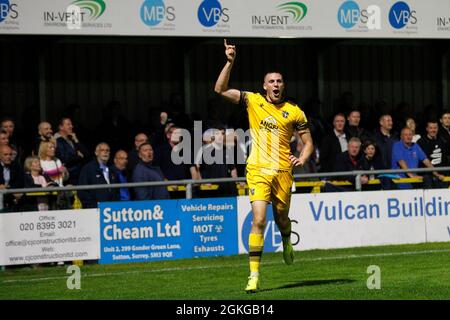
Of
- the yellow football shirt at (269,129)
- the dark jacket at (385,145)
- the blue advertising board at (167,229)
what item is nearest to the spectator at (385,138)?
the dark jacket at (385,145)

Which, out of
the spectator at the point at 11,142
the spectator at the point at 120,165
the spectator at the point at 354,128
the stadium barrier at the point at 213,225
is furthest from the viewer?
the spectator at the point at 354,128

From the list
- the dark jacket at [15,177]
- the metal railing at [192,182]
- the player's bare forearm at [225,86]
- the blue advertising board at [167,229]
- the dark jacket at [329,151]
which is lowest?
the blue advertising board at [167,229]

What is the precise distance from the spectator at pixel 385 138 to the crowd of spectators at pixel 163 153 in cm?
2

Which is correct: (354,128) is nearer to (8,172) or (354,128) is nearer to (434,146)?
(434,146)

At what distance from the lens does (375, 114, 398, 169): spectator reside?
2128 cm

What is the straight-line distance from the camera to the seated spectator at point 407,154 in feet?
68.4

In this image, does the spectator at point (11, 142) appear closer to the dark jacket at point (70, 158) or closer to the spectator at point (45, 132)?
the spectator at point (45, 132)

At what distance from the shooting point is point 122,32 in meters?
19.6

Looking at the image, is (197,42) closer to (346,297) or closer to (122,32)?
(122,32)

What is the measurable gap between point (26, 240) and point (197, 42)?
23.8ft

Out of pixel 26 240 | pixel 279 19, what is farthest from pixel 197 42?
pixel 26 240

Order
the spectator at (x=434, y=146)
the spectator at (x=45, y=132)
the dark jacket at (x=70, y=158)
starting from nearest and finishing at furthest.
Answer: the spectator at (x=45, y=132), the dark jacket at (x=70, y=158), the spectator at (x=434, y=146)

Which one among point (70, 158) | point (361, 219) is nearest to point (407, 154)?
point (361, 219)

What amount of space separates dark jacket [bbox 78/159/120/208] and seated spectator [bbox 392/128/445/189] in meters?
5.21
